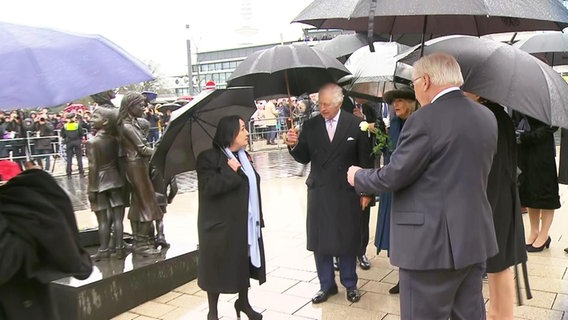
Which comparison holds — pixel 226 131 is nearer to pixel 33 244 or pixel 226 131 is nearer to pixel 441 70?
pixel 441 70

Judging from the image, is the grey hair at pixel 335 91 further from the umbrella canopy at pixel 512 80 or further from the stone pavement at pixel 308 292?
the stone pavement at pixel 308 292

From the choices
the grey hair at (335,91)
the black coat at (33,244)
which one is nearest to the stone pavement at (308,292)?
the grey hair at (335,91)

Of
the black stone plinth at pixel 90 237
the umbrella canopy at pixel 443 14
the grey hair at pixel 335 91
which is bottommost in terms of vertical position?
the black stone plinth at pixel 90 237

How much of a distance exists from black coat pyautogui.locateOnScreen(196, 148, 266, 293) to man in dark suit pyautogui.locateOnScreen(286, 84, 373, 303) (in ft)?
2.72

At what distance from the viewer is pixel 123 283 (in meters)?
4.49

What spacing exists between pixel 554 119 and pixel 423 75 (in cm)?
75

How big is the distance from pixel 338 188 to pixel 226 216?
1059 millimetres

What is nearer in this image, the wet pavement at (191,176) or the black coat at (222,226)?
the black coat at (222,226)

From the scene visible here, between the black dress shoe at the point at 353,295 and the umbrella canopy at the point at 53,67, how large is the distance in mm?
3060

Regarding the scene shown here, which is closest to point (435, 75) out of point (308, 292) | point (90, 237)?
point (308, 292)

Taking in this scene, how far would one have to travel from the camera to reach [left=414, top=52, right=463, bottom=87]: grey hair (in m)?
2.77

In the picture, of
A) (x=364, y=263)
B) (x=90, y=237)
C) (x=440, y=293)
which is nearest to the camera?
(x=440, y=293)

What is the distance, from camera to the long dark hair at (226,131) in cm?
387

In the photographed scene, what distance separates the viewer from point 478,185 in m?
2.68
